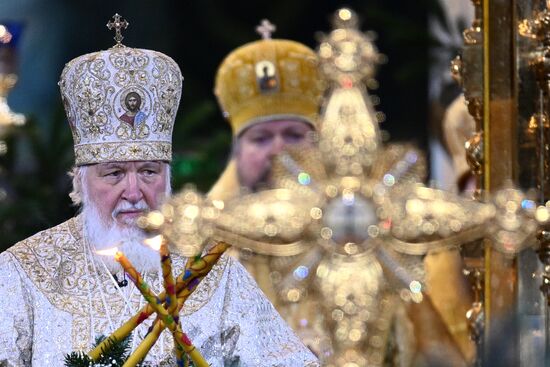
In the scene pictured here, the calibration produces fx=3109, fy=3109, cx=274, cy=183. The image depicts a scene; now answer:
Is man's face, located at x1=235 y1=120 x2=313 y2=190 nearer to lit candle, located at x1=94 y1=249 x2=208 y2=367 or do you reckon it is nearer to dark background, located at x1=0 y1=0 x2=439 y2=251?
dark background, located at x1=0 y1=0 x2=439 y2=251

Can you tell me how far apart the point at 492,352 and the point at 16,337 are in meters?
2.93

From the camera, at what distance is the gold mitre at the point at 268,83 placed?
13.0m

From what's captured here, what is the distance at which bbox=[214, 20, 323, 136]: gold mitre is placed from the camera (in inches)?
512

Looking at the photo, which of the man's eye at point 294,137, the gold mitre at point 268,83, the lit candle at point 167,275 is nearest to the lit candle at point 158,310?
the lit candle at point 167,275

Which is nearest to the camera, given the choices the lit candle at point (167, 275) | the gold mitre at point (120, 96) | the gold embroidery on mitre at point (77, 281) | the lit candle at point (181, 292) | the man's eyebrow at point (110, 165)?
the lit candle at point (167, 275)

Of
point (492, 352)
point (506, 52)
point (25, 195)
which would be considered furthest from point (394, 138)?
point (492, 352)

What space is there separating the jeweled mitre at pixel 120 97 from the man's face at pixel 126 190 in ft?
0.67

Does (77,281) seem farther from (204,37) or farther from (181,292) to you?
(204,37)

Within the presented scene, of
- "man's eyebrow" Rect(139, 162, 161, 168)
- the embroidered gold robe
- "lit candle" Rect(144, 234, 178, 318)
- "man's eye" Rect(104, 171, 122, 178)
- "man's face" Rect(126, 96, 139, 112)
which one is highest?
"man's face" Rect(126, 96, 139, 112)

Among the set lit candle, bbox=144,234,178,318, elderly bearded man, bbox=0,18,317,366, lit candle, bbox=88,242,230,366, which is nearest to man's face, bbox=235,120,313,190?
elderly bearded man, bbox=0,18,317,366

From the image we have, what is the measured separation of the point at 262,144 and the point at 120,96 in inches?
103

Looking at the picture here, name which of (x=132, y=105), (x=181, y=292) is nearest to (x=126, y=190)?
(x=132, y=105)

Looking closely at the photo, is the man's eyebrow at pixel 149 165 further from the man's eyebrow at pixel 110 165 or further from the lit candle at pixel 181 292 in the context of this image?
the lit candle at pixel 181 292

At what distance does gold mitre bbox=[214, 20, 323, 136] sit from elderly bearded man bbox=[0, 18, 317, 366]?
2810 mm
